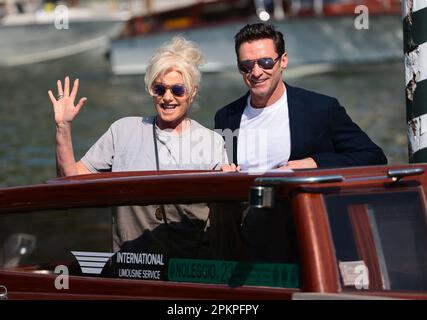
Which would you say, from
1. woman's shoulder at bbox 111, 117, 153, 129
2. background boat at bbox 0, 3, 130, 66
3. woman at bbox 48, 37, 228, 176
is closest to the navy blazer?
woman at bbox 48, 37, 228, 176

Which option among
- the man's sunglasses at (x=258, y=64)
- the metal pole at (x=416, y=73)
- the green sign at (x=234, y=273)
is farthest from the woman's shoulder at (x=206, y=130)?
the metal pole at (x=416, y=73)

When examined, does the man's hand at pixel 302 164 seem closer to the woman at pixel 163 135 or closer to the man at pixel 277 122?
the man at pixel 277 122

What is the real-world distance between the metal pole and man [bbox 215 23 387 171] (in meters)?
1.03

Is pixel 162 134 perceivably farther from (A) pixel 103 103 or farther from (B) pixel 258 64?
(A) pixel 103 103

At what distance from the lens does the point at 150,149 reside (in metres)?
5.17

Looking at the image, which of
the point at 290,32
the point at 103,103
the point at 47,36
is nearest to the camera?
the point at 103,103

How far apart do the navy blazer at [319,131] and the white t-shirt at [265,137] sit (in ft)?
0.10

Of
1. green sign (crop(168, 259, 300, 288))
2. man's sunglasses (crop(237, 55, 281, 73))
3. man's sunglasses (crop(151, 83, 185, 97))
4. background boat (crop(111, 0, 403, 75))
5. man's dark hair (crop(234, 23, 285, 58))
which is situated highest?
background boat (crop(111, 0, 403, 75))

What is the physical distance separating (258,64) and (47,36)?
3177 centimetres

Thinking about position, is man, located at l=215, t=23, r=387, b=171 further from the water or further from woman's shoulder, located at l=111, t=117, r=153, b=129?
the water

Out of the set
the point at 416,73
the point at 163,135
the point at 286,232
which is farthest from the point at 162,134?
the point at 416,73

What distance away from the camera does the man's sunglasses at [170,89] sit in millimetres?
5137

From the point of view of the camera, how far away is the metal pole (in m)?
5.99

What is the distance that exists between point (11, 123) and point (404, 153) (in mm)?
8320
